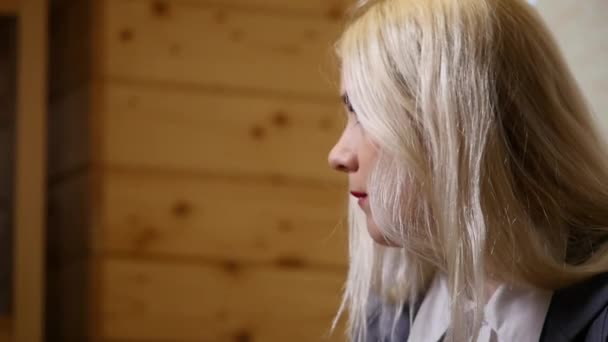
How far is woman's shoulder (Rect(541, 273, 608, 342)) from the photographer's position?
95 cm

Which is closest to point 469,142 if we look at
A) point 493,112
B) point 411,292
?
point 493,112

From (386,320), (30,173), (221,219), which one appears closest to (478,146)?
(386,320)

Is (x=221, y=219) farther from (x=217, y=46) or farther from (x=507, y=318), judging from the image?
(x=507, y=318)

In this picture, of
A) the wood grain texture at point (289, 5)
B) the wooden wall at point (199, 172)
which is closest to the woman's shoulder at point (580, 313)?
the wooden wall at point (199, 172)

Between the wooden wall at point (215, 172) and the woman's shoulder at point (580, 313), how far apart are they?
1.08m

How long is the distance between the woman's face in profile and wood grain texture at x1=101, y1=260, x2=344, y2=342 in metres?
1.03

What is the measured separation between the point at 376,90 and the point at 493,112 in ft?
0.41

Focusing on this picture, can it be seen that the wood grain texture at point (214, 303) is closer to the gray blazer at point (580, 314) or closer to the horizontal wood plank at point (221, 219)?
the horizontal wood plank at point (221, 219)

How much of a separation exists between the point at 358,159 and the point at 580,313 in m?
0.29

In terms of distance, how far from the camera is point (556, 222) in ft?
3.34

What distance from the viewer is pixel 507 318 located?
3.43ft

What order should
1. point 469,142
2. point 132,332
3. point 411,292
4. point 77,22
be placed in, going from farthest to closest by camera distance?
point 77,22, point 132,332, point 411,292, point 469,142

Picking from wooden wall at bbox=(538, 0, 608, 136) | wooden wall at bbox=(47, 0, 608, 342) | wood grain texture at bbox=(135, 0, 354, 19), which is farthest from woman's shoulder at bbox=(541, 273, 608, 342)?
wood grain texture at bbox=(135, 0, 354, 19)

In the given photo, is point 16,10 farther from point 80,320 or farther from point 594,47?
point 594,47
